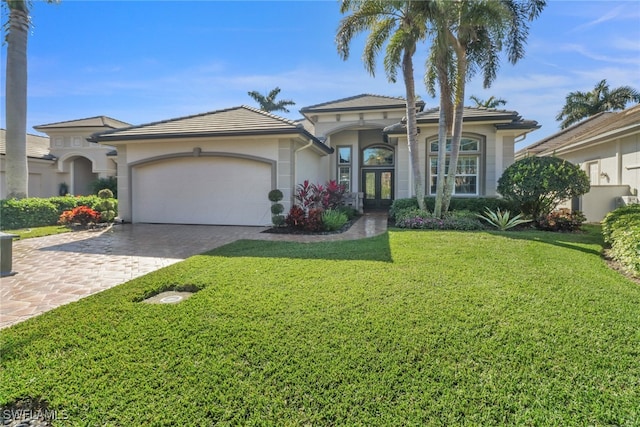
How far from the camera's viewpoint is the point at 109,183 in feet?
69.4

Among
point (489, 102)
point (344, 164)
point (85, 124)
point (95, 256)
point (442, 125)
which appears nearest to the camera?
point (95, 256)

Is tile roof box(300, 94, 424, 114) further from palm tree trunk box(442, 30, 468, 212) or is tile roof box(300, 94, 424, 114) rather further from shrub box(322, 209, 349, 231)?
shrub box(322, 209, 349, 231)

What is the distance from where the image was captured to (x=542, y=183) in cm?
1023

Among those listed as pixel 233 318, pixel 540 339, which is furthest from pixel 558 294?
pixel 233 318

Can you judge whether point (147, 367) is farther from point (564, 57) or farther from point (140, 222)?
point (564, 57)

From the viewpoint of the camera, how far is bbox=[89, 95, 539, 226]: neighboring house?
11953mm

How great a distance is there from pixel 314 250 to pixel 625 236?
662 centimetres

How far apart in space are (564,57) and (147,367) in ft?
49.1

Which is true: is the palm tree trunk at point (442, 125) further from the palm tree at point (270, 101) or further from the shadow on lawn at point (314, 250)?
the palm tree at point (270, 101)

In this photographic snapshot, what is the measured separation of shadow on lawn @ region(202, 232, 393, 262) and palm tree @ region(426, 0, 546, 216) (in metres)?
4.82

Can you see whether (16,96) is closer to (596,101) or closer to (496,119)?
(496,119)

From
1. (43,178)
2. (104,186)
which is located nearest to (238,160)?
(104,186)

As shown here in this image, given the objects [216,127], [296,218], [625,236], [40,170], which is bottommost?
[625,236]

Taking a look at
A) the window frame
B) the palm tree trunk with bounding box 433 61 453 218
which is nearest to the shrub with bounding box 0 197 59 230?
the palm tree trunk with bounding box 433 61 453 218
